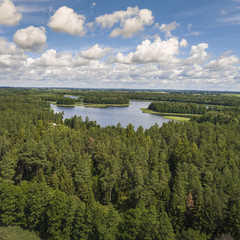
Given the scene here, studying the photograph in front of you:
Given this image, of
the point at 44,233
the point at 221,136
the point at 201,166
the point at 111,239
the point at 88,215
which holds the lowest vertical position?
the point at 44,233

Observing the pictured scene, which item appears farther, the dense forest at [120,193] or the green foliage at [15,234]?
the green foliage at [15,234]

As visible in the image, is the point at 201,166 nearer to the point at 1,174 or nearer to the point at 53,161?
the point at 53,161

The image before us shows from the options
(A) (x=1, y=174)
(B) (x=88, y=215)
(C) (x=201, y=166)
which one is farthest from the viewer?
(C) (x=201, y=166)

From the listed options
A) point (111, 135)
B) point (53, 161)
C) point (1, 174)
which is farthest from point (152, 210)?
point (111, 135)

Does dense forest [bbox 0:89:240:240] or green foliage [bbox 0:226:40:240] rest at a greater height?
dense forest [bbox 0:89:240:240]

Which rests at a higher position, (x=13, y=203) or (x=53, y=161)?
(x=53, y=161)

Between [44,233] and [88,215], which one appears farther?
[44,233]

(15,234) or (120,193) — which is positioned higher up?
(120,193)

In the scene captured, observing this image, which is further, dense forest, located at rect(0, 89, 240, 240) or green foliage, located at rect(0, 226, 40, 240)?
green foliage, located at rect(0, 226, 40, 240)

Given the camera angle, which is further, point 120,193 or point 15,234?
point 120,193

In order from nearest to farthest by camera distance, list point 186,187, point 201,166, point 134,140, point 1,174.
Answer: point 186,187
point 1,174
point 201,166
point 134,140

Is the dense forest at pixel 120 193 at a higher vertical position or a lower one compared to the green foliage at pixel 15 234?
higher
